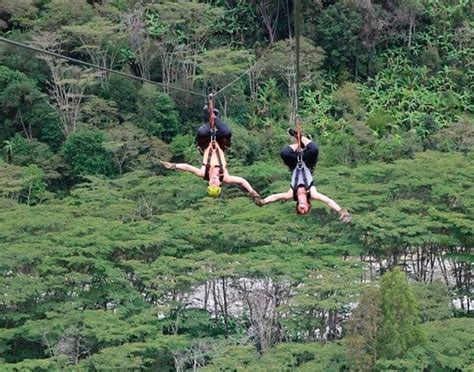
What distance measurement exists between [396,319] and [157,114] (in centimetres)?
1393

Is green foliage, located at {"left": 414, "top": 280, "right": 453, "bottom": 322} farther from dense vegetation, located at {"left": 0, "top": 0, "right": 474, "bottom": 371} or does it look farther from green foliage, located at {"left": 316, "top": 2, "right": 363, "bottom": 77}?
green foliage, located at {"left": 316, "top": 2, "right": 363, "bottom": 77}

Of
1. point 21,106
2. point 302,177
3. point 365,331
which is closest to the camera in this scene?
point 302,177

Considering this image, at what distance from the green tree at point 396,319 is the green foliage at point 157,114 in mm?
13446

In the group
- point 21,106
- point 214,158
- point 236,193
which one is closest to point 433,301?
point 236,193

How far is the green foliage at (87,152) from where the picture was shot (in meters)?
26.4

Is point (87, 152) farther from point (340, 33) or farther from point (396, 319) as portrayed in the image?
point (396, 319)

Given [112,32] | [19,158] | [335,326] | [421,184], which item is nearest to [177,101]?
[112,32]

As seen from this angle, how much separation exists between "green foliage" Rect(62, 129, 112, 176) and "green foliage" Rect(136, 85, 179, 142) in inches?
64.9

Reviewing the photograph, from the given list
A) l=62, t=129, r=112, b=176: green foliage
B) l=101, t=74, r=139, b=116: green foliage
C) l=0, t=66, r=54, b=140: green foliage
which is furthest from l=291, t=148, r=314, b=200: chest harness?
l=101, t=74, r=139, b=116: green foliage

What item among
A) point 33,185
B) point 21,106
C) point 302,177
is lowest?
point 302,177

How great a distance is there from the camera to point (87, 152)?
87.0 ft

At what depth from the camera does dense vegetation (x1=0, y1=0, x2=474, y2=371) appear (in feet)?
55.2

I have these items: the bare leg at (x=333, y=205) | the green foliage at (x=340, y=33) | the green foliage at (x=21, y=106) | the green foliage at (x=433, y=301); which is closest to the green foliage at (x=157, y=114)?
the green foliage at (x=21, y=106)

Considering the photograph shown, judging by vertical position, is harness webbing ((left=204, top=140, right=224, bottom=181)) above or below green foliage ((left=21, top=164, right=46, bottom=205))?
below
